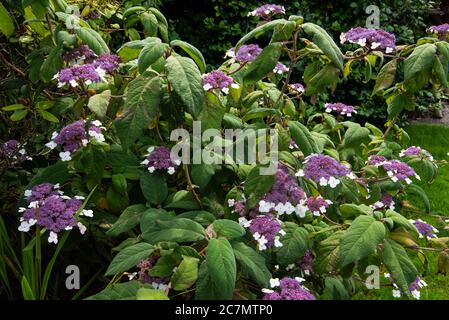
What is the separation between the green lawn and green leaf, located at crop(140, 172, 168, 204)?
3.23 feet

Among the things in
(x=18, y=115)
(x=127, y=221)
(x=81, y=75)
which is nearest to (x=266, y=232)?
(x=127, y=221)

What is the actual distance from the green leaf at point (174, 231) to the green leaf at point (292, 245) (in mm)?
268

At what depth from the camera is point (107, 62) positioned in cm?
187

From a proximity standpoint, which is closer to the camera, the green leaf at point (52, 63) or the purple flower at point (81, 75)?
the purple flower at point (81, 75)

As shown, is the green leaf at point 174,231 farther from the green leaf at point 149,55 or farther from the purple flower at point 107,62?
the purple flower at point 107,62

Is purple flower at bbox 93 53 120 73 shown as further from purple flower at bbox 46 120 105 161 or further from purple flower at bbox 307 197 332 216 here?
purple flower at bbox 307 197 332 216

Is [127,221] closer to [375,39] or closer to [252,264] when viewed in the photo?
[252,264]

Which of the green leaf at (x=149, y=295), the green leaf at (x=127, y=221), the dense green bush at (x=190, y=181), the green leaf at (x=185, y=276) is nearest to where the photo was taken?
the green leaf at (x=149, y=295)

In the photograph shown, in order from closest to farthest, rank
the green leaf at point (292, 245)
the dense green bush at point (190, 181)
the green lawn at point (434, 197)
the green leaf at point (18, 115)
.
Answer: the dense green bush at point (190, 181) < the green leaf at point (292, 245) < the green leaf at point (18, 115) < the green lawn at point (434, 197)

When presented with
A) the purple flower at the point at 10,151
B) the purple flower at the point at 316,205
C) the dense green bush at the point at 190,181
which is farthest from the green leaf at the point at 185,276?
the purple flower at the point at 10,151

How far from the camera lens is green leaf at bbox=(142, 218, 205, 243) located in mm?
1484

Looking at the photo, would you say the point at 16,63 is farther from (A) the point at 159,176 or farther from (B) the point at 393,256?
(B) the point at 393,256

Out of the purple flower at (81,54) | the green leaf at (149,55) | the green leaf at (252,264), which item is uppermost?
the green leaf at (149,55)

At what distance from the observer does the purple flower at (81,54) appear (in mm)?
1938
